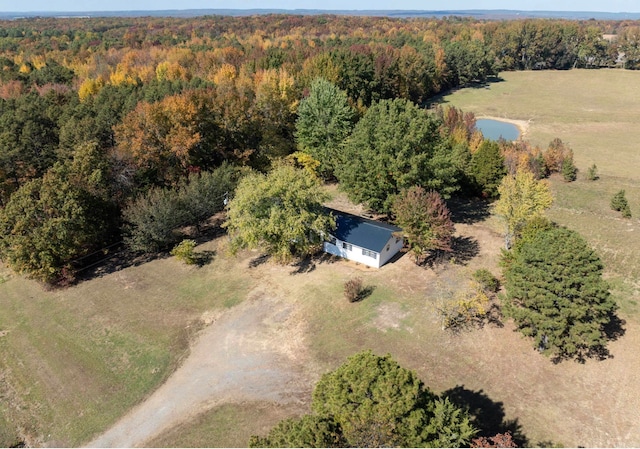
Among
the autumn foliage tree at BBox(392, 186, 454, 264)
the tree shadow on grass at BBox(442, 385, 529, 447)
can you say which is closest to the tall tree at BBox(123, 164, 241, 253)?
the autumn foliage tree at BBox(392, 186, 454, 264)

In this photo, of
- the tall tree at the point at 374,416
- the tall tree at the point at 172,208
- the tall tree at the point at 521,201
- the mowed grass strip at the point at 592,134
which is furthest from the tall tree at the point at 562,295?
the tall tree at the point at 172,208

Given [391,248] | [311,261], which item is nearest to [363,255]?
[391,248]

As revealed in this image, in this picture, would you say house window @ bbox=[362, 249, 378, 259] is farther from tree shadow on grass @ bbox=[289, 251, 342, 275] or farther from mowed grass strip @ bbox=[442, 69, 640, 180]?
mowed grass strip @ bbox=[442, 69, 640, 180]

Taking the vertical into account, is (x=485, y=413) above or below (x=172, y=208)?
below

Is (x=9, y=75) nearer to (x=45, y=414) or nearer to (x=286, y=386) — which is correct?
(x=45, y=414)

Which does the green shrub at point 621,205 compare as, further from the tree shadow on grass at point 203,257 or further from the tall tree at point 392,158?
the tree shadow on grass at point 203,257

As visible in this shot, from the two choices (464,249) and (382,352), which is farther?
(464,249)

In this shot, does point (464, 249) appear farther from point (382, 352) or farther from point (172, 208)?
point (172, 208)
